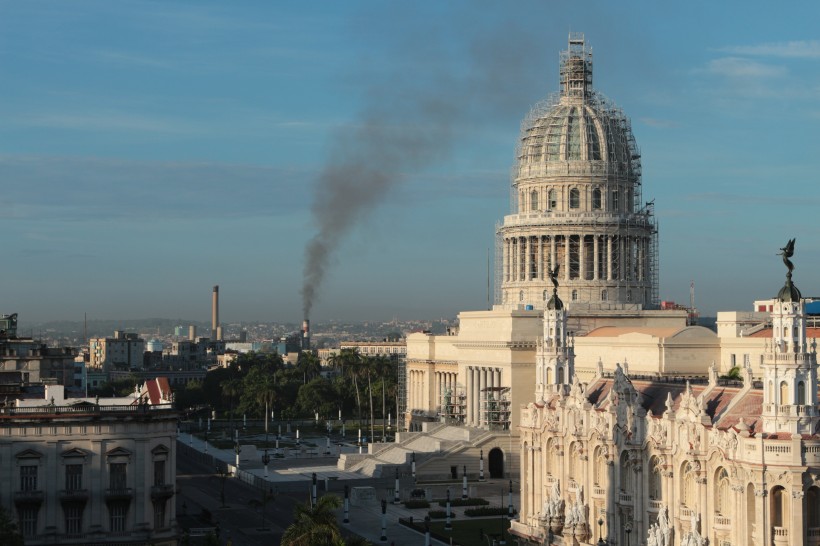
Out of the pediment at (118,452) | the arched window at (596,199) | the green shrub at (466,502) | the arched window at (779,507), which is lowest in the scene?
the green shrub at (466,502)

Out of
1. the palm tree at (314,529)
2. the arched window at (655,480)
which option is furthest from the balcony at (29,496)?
the arched window at (655,480)

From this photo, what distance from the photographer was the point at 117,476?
81.8 meters

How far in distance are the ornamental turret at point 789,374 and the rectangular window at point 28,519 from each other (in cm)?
4091

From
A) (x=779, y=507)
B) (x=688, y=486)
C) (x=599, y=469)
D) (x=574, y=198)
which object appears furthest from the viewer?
(x=574, y=198)

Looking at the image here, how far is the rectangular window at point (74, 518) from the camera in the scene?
80250mm

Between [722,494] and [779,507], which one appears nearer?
[779,507]

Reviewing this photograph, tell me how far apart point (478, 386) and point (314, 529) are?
10471 cm

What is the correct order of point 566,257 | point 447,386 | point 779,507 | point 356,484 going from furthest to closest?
point 447,386 → point 566,257 → point 356,484 → point 779,507

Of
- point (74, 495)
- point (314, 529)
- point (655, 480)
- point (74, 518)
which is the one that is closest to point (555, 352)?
point (655, 480)

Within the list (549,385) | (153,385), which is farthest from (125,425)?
(549,385)

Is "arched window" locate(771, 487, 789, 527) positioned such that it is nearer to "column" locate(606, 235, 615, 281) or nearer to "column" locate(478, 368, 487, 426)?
"column" locate(478, 368, 487, 426)

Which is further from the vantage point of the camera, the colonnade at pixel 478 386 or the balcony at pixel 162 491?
the colonnade at pixel 478 386

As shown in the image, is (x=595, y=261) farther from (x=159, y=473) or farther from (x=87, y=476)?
(x=87, y=476)

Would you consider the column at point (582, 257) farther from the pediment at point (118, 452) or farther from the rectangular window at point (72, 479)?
the rectangular window at point (72, 479)
